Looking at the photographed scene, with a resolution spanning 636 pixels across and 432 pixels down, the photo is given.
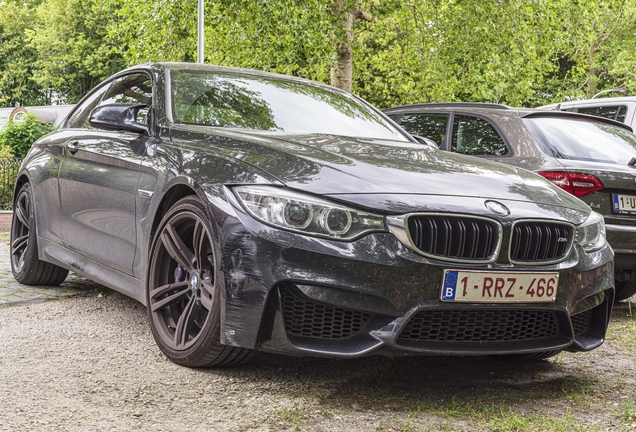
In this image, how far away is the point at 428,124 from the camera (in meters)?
7.90

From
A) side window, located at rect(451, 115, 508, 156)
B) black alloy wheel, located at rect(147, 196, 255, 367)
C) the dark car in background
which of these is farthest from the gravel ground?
side window, located at rect(451, 115, 508, 156)

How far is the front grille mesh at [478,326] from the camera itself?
356 cm

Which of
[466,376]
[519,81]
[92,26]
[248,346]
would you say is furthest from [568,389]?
[92,26]

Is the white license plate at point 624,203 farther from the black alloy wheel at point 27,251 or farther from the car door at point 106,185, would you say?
the black alloy wheel at point 27,251

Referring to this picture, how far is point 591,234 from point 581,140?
267cm

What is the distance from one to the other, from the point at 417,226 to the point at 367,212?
218 mm

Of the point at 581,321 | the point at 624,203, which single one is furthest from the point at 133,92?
the point at 624,203

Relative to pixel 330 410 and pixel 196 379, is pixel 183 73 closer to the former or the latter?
pixel 196 379

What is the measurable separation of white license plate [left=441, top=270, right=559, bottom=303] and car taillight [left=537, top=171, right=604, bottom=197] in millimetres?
2463

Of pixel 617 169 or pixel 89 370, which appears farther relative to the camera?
pixel 617 169

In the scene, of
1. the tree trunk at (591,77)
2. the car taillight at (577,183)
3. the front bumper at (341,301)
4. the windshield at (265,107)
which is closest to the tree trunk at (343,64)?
the car taillight at (577,183)

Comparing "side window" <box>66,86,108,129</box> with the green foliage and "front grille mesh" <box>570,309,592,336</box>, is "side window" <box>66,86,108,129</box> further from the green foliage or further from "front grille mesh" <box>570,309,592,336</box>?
the green foliage

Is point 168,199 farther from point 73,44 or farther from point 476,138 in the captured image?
point 73,44

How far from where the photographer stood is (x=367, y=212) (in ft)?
11.4
